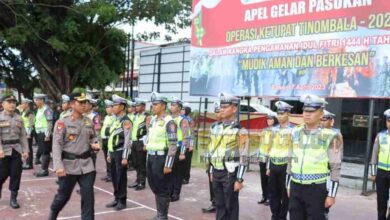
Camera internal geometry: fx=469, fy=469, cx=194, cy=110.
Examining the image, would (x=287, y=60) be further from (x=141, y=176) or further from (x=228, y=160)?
(x=228, y=160)

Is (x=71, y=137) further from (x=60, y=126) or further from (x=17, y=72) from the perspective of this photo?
(x=17, y=72)

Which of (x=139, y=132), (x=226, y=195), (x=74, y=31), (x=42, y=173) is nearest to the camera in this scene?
(x=226, y=195)

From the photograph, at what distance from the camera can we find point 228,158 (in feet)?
19.0

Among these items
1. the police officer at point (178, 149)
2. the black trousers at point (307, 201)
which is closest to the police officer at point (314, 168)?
the black trousers at point (307, 201)

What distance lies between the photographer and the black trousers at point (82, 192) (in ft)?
19.3

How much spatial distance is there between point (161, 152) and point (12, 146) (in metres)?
2.69

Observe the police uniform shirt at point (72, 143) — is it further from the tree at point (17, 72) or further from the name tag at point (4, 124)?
the tree at point (17, 72)

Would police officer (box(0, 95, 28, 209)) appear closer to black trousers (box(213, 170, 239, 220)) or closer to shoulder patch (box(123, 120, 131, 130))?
shoulder patch (box(123, 120, 131, 130))

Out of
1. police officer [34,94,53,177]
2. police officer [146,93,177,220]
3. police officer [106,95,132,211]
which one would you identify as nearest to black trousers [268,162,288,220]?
police officer [146,93,177,220]

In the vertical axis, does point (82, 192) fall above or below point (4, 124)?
below

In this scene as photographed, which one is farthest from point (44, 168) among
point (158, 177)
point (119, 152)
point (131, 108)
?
point (158, 177)

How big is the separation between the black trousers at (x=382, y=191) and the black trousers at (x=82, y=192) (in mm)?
4203

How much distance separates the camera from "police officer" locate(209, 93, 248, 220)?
18.9ft

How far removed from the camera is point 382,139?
7141 mm
